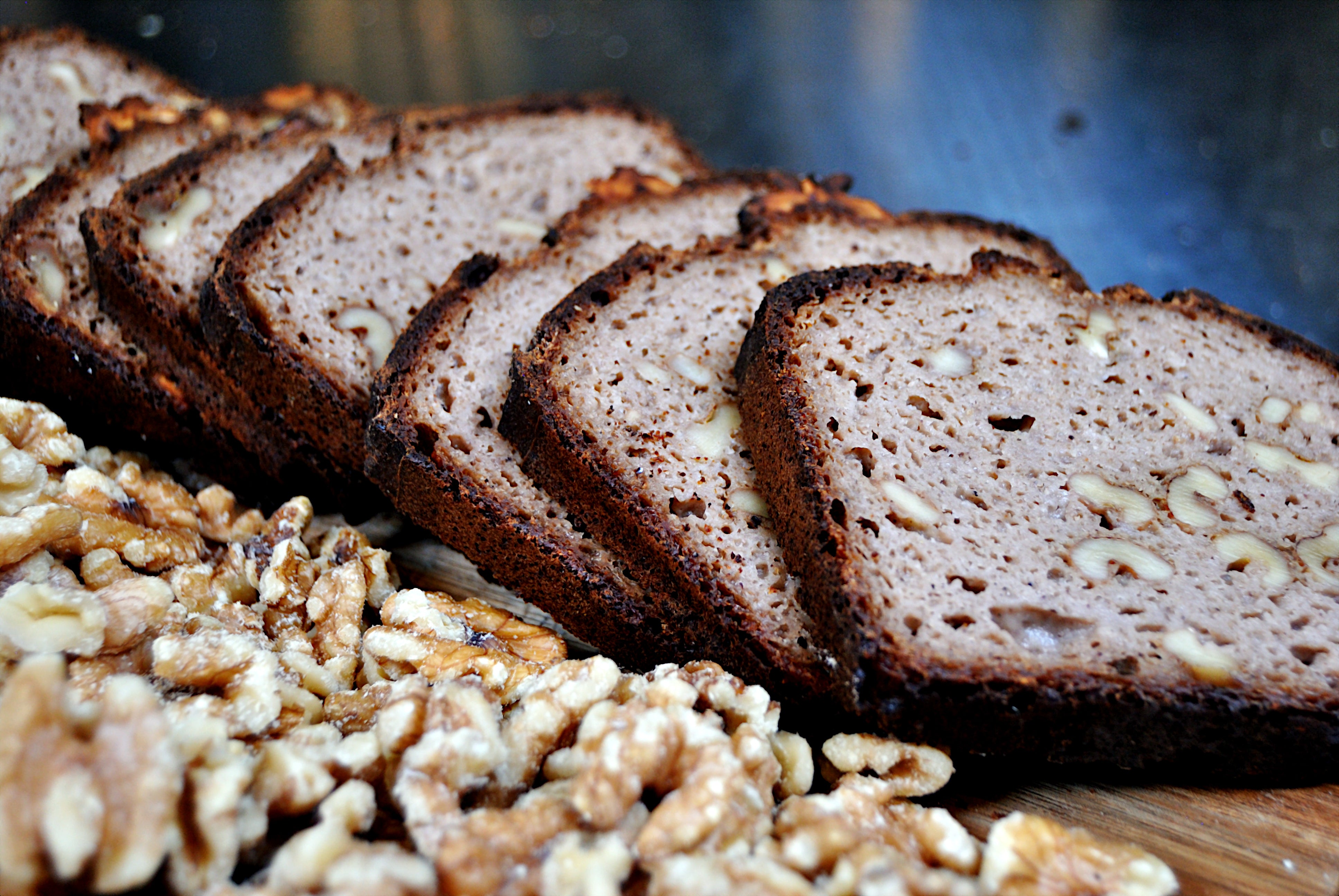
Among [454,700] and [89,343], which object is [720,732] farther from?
[89,343]

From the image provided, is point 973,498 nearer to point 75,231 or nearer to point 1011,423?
point 1011,423

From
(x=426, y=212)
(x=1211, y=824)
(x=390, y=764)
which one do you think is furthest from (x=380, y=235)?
(x=1211, y=824)

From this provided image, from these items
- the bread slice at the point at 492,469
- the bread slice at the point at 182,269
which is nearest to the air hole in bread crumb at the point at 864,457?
the bread slice at the point at 492,469

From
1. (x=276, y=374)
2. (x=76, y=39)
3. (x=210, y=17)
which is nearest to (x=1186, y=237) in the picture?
(x=276, y=374)

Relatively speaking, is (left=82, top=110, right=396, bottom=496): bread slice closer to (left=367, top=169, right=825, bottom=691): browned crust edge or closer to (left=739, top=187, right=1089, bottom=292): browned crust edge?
(left=367, top=169, right=825, bottom=691): browned crust edge

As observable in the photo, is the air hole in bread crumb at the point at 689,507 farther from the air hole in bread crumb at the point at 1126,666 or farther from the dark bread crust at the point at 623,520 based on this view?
the air hole in bread crumb at the point at 1126,666

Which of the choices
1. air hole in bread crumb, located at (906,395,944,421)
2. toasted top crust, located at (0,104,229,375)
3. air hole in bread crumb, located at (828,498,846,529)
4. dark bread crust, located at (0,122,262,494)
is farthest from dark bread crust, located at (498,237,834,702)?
toasted top crust, located at (0,104,229,375)
